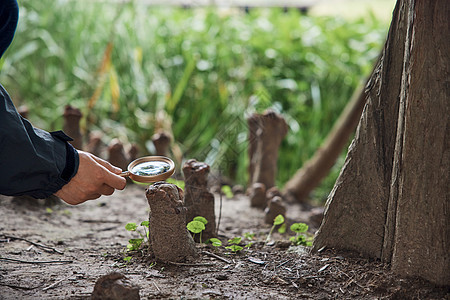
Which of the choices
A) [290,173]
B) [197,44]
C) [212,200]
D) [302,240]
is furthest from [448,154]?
[197,44]

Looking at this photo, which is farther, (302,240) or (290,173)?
(290,173)

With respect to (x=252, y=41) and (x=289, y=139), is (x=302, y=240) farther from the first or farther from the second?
(x=252, y=41)

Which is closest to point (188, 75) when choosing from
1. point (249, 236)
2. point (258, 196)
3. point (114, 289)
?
point (258, 196)

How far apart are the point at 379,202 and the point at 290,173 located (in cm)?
318

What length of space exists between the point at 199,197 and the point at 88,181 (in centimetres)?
69

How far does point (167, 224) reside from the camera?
2.21 meters

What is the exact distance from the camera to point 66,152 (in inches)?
78.5

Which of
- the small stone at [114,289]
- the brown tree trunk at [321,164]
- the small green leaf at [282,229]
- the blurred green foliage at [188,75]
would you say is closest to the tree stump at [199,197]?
the small green leaf at [282,229]

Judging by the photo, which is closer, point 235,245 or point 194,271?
point 194,271

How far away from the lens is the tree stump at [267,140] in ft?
11.8

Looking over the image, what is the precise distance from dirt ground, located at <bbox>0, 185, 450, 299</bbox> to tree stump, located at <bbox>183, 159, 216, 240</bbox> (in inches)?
6.5

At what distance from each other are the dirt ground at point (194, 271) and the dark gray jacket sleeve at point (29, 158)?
39cm

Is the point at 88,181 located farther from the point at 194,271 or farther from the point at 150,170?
the point at 194,271

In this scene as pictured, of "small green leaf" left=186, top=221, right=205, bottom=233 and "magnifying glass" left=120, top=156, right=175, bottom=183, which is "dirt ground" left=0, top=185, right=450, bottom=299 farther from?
"magnifying glass" left=120, top=156, right=175, bottom=183
